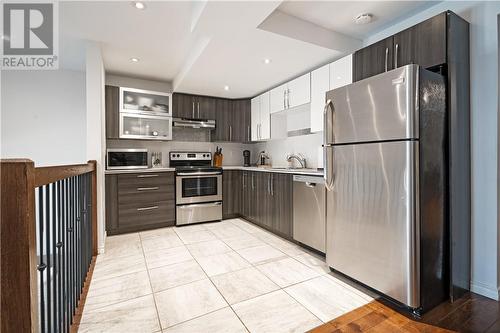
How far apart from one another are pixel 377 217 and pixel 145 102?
3733 mm

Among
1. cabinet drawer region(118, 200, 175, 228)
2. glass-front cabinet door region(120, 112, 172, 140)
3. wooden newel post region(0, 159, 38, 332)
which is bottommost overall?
cabinet drawer region(118, 200, 175, 228)

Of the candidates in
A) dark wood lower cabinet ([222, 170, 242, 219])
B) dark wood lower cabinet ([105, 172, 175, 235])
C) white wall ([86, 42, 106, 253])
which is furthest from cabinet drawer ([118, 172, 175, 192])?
dark wood lower cabinet ([222, 170, 242, 219])

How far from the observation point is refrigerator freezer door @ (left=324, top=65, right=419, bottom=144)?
1.61 metres

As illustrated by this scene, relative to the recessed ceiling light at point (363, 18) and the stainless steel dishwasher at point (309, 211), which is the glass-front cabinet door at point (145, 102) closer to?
the stainless steel dishwasher at point (309, 211)

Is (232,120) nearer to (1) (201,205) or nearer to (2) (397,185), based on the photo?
(1) (201,205)

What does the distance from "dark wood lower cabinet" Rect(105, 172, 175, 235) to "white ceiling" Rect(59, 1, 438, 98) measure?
1656mm

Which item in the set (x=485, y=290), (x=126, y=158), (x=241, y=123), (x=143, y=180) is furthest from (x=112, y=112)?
(x=485, y=290)

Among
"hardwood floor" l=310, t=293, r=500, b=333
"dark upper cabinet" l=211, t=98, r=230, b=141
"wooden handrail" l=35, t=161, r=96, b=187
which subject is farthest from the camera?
"dark upper cabinet" l=211, t=98, r=230, b=141

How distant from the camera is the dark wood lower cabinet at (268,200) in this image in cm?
308

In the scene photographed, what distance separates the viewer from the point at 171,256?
8.73 feet

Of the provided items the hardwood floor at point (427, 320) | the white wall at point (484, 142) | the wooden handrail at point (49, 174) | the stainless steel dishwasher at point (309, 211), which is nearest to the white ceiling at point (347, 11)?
the white wall at point (484, 142)

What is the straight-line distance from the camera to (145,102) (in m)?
3.91

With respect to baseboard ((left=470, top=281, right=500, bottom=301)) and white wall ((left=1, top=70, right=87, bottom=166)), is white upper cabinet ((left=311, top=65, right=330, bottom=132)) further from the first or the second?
white wall ((left=1, top=70, right=87, bottom=166))

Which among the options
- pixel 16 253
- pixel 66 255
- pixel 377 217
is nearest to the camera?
pixel 16 253
